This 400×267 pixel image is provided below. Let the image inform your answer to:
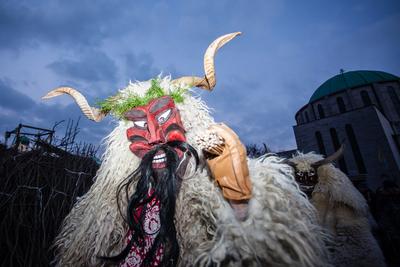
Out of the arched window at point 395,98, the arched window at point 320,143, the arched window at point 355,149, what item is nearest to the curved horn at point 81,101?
the arched window at point 355,149

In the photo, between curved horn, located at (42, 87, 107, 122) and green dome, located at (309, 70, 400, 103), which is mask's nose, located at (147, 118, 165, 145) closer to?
curved horn, located at (42, 87, 107, 122)

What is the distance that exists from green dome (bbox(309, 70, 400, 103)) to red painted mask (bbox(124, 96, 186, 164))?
1592 inches

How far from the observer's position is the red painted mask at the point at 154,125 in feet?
6.04

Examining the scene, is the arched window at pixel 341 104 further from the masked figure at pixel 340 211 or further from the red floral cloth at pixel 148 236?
the red floral cloth at pixel 148 236

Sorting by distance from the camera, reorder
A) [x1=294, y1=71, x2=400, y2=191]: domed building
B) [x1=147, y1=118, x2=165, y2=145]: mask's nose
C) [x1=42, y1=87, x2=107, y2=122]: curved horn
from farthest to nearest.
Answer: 1. [x1=294, y1=71, x2=400, y2=191]: domed building
2. [x1=42, y1=87, x2=107, y2=122]: curved horn
3. [x1=147, y1=118, x2=165, y2=145]: mask's nose

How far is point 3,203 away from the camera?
297 cm

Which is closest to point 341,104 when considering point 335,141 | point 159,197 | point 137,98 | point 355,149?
point 335,141

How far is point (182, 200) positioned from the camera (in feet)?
5.65

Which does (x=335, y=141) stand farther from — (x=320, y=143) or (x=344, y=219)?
(x=344, y=219)

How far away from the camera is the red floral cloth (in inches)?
64.7

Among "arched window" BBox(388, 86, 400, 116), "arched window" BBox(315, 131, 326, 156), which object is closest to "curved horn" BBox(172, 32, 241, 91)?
"arched window" BBox(315, 131, 326, 156)

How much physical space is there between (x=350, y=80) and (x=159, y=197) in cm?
4338

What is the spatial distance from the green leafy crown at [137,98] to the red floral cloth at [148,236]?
0.89 m

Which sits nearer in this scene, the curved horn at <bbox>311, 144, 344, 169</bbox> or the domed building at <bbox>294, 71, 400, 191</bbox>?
the curved horn at <bbox>311, 144, 344, 169</bbox>
